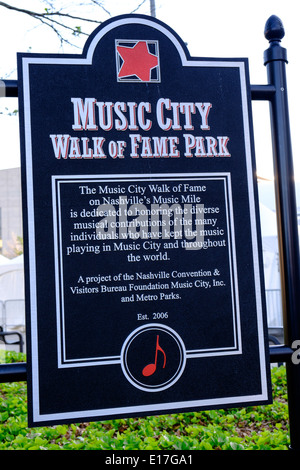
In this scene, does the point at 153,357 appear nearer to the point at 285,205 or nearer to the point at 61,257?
the point at 61,257

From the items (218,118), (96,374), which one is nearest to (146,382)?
(96,374)

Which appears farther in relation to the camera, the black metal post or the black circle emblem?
the black metal post

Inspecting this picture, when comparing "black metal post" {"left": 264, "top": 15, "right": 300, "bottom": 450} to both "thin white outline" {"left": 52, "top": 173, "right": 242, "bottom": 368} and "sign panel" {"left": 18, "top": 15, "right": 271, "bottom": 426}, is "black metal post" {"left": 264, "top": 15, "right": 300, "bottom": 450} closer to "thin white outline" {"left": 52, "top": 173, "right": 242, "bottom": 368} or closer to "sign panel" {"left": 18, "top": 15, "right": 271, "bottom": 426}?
"sign panel" {"left": 18, "top": 15, "right": 271, "bottom": 426}

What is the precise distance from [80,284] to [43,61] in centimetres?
109

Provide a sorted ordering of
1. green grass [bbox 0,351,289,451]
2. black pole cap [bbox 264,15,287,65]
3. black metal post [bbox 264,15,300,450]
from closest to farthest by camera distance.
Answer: black metal post [bbox 264,15,300,450]
black pole cap [bbox 264,15,287,65]
green grass [bbox 0,351,289,451]

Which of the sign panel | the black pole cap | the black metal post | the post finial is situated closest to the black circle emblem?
the sign panel

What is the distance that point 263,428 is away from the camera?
368cm

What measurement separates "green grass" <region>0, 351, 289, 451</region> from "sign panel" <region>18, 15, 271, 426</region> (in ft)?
3.14

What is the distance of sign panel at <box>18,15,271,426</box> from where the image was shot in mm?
2180

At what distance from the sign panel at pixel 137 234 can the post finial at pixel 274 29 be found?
0.44 m

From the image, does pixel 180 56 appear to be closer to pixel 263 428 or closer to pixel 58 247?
pixel 58 247

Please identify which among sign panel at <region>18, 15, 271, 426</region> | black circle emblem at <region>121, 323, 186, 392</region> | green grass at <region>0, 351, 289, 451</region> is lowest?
green grass at <region>0, 351, 289, 451</region>

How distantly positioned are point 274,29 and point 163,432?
9.11ft

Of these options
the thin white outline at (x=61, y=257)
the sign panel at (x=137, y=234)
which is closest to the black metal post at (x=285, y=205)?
the sign panel at (x=137, y=234)
